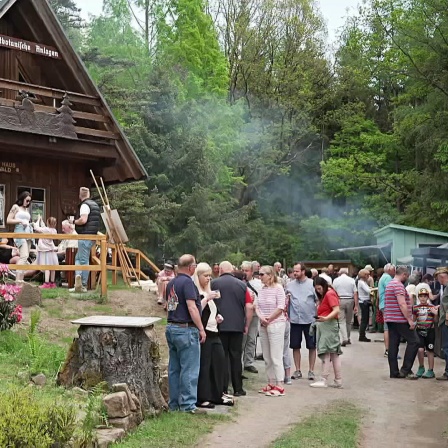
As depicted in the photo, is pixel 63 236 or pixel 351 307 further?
pixel 351 307

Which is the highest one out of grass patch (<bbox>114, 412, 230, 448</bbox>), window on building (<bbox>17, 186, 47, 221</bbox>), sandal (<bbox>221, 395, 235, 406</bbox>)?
window on building (<bbox>17, 186, 47, 221</bbox>)

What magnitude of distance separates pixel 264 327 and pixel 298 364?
2158 millimetres

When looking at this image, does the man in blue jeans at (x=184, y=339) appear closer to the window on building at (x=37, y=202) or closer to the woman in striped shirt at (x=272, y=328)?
the woman in striped shirt at (x=272, y=328)

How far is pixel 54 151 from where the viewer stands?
19.8m

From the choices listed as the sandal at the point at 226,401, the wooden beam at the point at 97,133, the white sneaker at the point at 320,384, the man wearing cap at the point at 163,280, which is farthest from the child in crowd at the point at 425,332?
the wooden beam at the point at 97,133

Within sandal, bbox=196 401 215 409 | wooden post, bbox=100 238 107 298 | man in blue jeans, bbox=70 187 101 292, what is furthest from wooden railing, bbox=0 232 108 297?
sandal, bbox=196 401 215 409

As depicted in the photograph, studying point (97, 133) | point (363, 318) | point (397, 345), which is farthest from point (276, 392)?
point (97, 133)

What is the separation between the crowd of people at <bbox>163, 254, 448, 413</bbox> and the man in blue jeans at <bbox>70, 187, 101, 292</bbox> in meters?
1.79

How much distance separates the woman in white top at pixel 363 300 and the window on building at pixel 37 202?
28.0 feet

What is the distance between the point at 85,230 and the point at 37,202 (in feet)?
13.3

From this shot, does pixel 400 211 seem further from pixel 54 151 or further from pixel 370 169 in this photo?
pixel 54 151

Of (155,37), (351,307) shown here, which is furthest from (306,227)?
(351,307)

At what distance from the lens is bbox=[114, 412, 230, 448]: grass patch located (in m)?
7.76

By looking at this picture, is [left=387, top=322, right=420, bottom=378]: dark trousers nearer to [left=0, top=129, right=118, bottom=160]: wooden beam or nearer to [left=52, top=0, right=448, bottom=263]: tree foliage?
[left=0, top=129, right=118, bottom=160]: wooden beam
